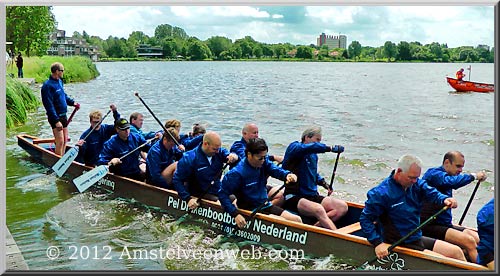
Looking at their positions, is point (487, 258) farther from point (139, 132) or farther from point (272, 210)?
point (139, 132)

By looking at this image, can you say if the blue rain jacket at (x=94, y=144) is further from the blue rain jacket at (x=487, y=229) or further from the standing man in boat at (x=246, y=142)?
the blue rain jacket at (x=487, y=229)

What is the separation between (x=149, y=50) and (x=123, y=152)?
64.2 inches

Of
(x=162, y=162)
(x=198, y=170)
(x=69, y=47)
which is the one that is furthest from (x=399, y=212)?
(x=69, y=47)

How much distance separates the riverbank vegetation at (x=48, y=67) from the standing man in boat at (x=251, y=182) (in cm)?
577

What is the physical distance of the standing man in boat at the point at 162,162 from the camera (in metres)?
8.50

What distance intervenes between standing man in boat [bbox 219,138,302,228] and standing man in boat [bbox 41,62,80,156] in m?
4.88

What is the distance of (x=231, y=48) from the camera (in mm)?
9117

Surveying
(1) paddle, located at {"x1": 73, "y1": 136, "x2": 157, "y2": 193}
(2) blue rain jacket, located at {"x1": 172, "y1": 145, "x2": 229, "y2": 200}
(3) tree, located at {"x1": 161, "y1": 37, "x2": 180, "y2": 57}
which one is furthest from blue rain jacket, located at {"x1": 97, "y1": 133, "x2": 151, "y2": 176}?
(2) blue rain jacket, located at {"x1": 172, "y1": 145, "x2": 229, "y2": 200}

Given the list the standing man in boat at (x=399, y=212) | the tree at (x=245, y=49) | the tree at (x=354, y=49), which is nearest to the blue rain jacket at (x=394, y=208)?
the standing man in boat at (x=399, y=212)

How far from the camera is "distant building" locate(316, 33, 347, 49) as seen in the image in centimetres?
875

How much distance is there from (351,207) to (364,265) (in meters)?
1.38

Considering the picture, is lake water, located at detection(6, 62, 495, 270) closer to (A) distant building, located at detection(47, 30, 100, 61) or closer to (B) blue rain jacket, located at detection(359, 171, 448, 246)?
(A) distant building, located at detection(47, 30, 100, 61)

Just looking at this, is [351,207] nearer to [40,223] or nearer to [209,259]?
[209,259]

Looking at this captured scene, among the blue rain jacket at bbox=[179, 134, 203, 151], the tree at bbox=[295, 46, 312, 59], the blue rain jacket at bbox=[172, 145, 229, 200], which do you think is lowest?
the blue rain jacket at bbox=[172, 145, 229, 200]
